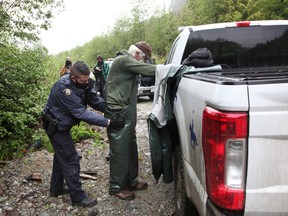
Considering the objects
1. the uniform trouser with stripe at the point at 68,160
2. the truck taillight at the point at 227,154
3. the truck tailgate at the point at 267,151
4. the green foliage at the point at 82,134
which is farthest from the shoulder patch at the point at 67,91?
the green foliage at the point at 82,134

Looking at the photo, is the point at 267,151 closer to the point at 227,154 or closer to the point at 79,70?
the point at 227,154

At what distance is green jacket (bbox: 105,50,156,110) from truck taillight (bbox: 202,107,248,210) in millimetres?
2092

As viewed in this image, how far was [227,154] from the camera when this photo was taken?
5.12 feet

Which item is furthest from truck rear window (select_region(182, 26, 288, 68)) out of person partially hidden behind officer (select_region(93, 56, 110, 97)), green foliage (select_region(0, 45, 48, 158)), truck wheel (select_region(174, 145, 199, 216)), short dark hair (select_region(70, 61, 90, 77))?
person partially hidden behind officer (select_region(93, 56, 110, 97))

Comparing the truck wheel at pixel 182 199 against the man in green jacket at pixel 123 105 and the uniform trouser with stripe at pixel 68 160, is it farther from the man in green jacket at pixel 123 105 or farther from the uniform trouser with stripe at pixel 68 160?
the uniform trouser with stripe at pixel 68 160

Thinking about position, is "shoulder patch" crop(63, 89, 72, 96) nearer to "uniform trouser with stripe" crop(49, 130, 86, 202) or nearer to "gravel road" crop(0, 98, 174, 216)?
"uniform trouser with stripe" crop(49, 130, 86, 202)

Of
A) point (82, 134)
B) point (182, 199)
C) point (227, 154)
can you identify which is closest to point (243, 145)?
point (227, 154)

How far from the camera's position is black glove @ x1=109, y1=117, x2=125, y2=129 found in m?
3.62

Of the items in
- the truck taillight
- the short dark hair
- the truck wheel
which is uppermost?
the short dark hair

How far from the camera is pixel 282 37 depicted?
3.58 m

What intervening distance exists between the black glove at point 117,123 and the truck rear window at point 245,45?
3.69ft

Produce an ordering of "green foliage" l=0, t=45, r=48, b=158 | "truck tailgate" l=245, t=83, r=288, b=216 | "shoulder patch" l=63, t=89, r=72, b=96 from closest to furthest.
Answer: "truck tailgate" l=245, t=83, r=288, b=216 < "shoulder patch" l=63, t=89, r=72, b=96 < "green foliage" l=0, t=45, r=48, b=158

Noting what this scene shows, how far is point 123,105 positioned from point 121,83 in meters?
0.27

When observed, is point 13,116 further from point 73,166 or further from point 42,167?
point 73,166
